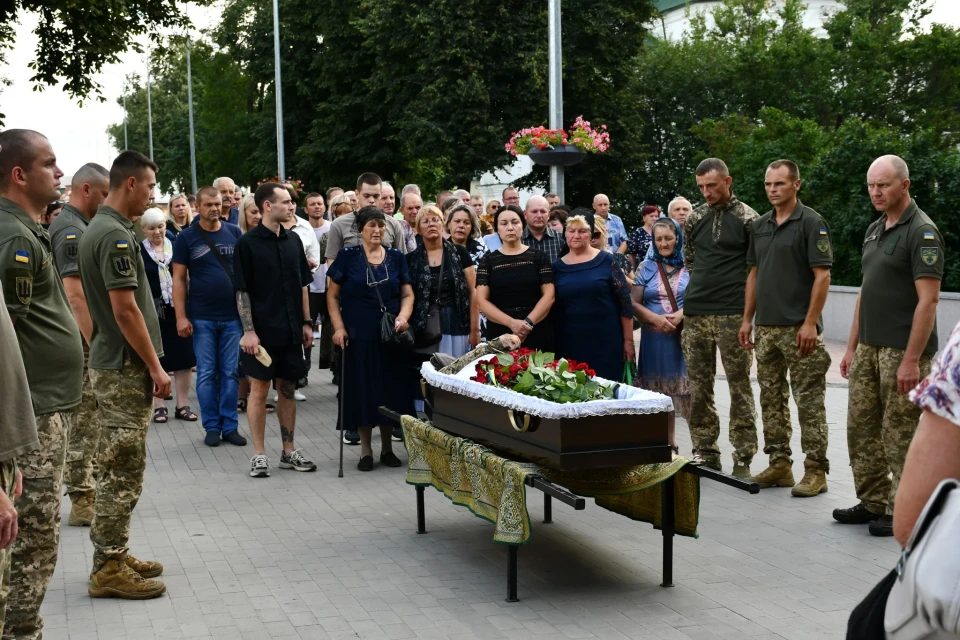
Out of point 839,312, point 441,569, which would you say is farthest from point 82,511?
point 839,312

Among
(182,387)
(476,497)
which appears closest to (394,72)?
(182,387)

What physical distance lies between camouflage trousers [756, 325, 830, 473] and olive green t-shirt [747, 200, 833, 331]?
12 centimetres

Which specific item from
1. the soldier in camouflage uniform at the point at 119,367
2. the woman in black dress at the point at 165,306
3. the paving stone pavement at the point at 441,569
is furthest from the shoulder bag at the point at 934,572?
the woman in black dress at the point at 165,306

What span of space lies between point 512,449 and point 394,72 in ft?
110

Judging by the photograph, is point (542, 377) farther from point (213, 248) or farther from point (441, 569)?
point (213, 248)

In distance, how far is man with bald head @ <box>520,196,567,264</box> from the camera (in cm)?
1109

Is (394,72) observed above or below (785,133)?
above

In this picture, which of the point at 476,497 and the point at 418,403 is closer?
the point at 476,497

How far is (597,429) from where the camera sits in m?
6.02

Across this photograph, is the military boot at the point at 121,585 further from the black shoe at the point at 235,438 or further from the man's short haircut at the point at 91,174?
the black shoe at the point at 235,438

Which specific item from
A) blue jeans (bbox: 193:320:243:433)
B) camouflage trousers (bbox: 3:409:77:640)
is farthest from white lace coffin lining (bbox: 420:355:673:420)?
blue jeans (bbox: 193:320:243:433)

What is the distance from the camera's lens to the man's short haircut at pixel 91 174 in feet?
22.5

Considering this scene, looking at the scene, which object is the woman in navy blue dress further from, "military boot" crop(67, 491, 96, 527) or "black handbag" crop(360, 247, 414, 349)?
"military boot" crop(67, 491, 96, 527)

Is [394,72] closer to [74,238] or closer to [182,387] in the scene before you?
[182,387]
